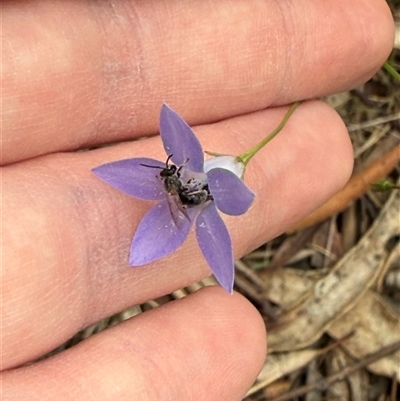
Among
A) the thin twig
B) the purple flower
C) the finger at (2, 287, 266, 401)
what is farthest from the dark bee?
the thin twig

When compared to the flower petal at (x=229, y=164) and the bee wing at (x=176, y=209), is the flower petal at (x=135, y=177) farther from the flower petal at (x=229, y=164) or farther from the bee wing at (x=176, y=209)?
the flower petal at (x=229, y=164)

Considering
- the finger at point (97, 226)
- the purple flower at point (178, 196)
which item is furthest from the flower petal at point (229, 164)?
the finger at point (97, 226)

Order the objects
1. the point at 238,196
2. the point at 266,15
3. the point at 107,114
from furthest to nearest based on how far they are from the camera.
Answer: the point at 266,15 → the point at 107,114 → the point at 238,196

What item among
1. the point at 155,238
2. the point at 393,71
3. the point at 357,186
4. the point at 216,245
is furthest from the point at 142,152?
the point at 357,186

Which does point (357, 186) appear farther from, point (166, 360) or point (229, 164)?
point (166, 360)

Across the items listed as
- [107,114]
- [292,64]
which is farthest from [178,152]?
[292,64]

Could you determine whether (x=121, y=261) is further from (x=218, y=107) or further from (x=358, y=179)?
(x=358, y=179)

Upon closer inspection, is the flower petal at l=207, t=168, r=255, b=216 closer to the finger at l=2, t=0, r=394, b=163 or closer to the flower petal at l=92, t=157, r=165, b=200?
the flower petal at l=92, t=157, r=165, b=200
